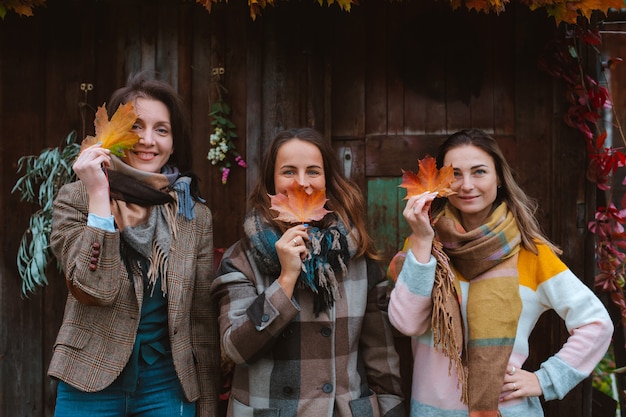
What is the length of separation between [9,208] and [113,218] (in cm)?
161

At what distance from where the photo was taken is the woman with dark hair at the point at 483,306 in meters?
2.07

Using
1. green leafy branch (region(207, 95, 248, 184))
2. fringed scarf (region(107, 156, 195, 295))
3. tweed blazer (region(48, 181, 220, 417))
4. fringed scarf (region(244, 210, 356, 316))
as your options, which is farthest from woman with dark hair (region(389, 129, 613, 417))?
green leafy branch (region(207, 95, 248, 184))

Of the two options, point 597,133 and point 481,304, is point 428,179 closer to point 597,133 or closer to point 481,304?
point 481,304

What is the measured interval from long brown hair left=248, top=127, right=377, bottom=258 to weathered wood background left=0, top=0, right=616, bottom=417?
2.40 ft

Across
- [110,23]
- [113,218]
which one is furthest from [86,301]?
[110,23]

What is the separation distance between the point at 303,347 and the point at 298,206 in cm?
53

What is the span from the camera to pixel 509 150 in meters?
3.09

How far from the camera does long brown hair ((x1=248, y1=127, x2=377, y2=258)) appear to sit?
89.1 inches

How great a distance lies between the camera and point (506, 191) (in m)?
2.35

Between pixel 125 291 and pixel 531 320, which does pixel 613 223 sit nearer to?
pixel 531 320

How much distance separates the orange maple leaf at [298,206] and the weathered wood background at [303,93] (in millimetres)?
1000

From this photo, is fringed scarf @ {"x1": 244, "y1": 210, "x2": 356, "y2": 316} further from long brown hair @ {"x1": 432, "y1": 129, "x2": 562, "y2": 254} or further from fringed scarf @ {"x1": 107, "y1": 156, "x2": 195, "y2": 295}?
long brown hair @ {"x1": 432, "y1": 129, "x2": 562, "y2": 254}

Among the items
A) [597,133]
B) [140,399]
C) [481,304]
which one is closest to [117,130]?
[140,399]

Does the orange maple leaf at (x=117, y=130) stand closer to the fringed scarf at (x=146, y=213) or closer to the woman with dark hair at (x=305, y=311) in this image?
the fringed scarf at (x=146, y=213)
